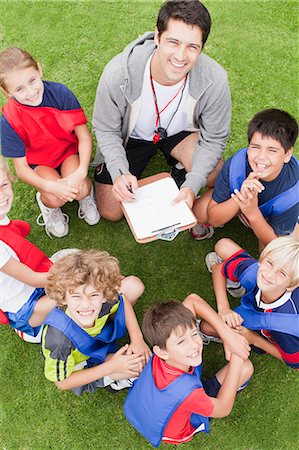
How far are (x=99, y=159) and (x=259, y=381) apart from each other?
1692mm

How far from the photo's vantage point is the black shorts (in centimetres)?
315

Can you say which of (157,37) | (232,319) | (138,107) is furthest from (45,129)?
(232,319)

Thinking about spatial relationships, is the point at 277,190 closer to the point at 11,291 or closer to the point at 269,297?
the point at 269,297

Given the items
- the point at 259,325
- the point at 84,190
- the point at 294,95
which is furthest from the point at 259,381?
the point at 294,95

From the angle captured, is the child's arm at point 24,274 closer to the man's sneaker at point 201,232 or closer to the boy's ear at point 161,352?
the boy's ear at point 161,352

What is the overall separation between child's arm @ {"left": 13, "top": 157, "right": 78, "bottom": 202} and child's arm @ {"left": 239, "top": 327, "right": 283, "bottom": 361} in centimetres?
127

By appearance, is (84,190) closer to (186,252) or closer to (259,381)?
(186,252)

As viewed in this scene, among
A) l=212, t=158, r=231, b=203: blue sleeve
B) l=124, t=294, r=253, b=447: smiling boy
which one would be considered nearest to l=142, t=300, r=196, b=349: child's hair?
l=124, t=294, r=253, b=447: smiling boy

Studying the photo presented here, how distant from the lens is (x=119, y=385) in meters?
2.69

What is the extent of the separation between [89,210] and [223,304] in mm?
1105

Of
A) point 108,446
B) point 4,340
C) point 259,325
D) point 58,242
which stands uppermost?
point 259,325

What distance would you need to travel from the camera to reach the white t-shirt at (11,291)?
2.51 meters

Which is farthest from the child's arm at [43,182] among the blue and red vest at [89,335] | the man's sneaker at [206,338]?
the man's sneaker at [206,338]

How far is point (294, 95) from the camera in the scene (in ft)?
12.3
